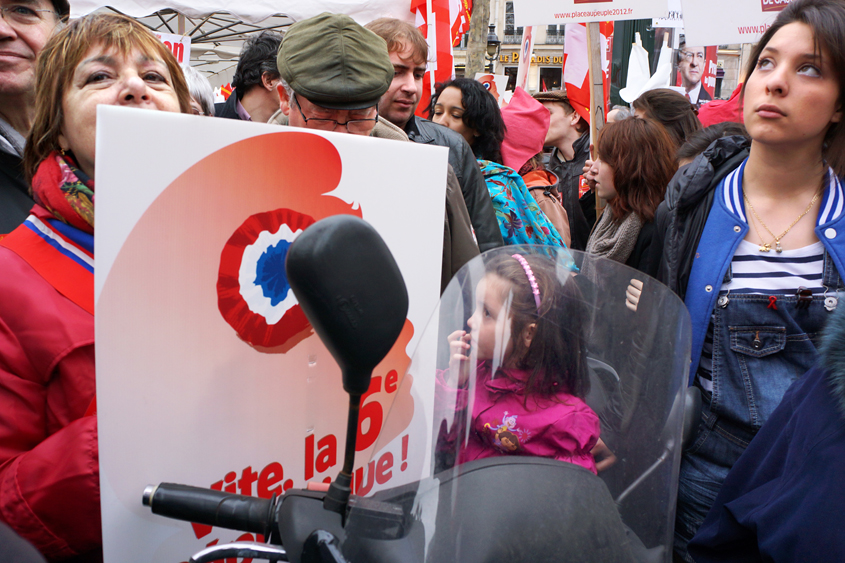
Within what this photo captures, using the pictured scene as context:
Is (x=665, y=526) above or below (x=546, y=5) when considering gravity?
below

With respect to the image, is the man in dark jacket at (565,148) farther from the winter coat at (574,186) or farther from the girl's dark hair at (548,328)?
the girl's dark hair at (548,328)

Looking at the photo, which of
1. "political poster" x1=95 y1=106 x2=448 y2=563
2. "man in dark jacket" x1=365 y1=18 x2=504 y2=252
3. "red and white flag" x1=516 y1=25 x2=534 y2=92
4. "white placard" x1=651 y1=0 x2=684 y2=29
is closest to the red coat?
"political poster" x1=95 y1=106 x2=448 y2=563

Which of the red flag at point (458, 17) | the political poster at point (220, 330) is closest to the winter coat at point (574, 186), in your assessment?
the red flag at point (458, 17)

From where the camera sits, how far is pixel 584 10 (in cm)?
412

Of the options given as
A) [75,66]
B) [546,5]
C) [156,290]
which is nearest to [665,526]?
[156,290]

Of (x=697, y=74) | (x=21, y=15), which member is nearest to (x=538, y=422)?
(x=21, y=15)

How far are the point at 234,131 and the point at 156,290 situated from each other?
0.33 m

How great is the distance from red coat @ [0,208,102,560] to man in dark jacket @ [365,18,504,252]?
1.71m

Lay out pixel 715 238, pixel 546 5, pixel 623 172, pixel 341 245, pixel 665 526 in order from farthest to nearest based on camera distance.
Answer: pixel 546 5 → pixel 623 172 → pixel 715 238 → pixel 665 526 → pixel 341 245

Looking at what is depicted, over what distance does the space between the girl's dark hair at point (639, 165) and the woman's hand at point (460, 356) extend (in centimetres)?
264

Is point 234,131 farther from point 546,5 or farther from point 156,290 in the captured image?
point 546,5

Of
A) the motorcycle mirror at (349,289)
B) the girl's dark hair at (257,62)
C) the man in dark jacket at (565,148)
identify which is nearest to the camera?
the motorcycle mirror at (349,289)

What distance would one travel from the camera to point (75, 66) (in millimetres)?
1390

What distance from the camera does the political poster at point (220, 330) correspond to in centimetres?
102
